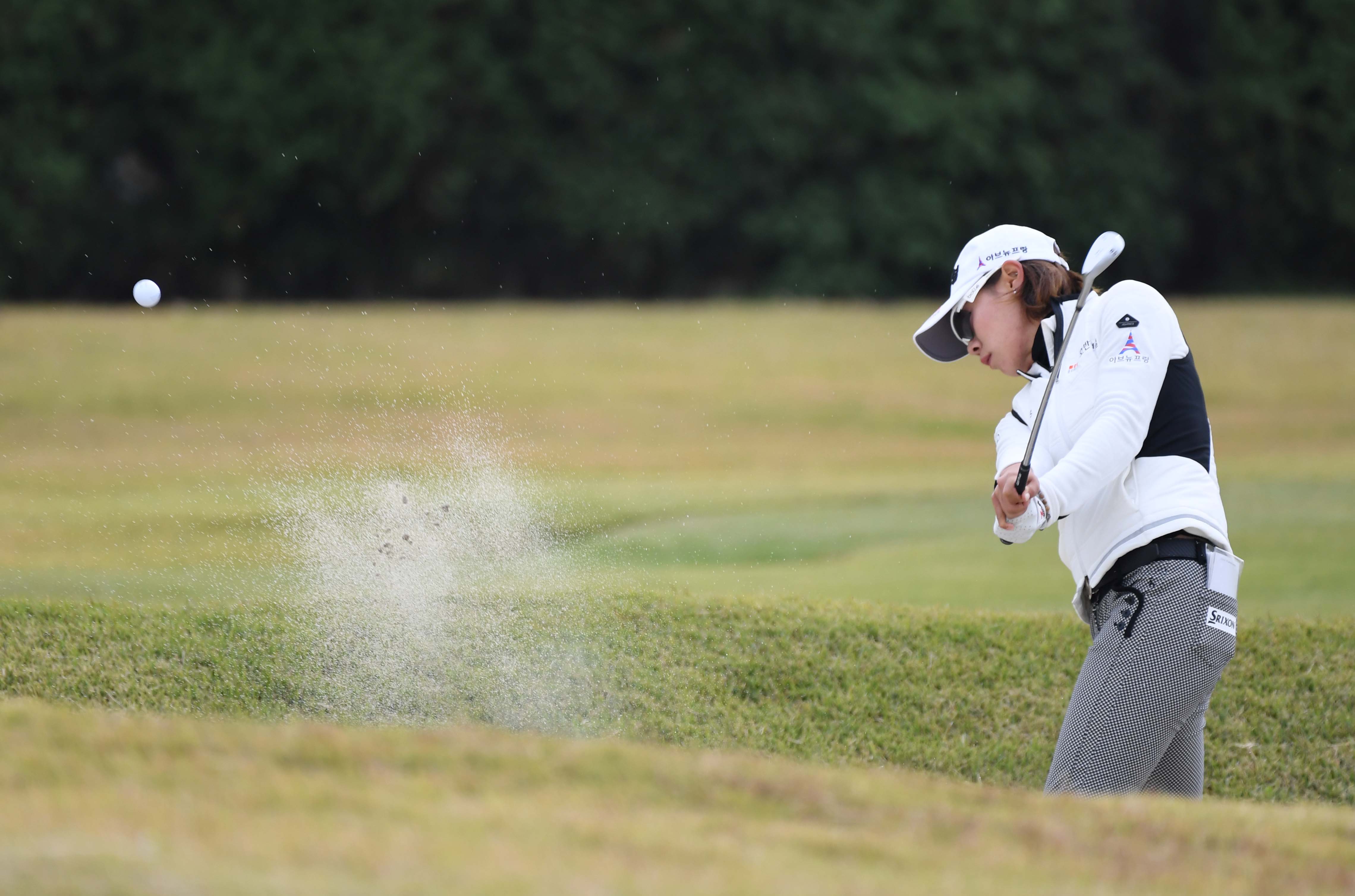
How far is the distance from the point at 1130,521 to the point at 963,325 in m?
0.82

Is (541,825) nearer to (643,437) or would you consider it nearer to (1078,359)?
(1078,359)

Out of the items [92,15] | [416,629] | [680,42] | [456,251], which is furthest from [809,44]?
[416,629]

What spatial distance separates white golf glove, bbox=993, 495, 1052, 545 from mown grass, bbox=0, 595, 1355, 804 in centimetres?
192

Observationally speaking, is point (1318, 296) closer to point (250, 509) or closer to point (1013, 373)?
point (250, 509)

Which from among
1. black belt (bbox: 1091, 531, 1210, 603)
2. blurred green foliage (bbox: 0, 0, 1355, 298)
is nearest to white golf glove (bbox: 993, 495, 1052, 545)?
black belt (bbox: 1091, 531, 1210, 603)

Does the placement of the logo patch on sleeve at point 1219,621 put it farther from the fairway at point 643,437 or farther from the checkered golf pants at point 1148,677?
the fairway at point 643,437

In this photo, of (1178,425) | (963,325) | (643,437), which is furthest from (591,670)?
(643,437)

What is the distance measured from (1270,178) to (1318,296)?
3725mm

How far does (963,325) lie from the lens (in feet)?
14.5

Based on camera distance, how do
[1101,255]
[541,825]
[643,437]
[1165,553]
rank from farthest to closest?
[643,437] < [1101,255] < [1165,553] < [541,825]

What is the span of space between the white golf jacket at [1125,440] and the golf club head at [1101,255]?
77 mm

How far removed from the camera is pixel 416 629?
6.47 m

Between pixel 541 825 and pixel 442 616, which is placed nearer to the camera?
pixel 541 825

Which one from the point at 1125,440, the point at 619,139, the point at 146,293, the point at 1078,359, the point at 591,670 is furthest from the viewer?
the point at 619,139
